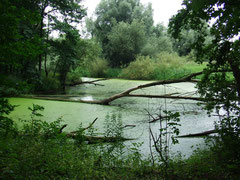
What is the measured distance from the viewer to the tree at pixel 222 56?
132cm

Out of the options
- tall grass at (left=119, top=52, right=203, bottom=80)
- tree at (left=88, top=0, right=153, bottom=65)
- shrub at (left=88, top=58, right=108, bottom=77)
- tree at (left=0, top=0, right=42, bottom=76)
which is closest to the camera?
tree at (left=0, top=0, right=42, bottom=76)

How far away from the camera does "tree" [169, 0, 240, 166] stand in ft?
4.33

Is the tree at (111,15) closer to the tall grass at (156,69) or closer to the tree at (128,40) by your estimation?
the tree at (128,40)

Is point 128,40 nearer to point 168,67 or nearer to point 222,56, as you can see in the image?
point 168,67

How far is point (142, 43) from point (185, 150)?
713 inches

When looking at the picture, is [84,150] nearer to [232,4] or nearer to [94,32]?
[232,4]

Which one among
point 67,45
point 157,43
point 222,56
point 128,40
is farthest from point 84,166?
point 157,43

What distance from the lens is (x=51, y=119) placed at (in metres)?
4.29

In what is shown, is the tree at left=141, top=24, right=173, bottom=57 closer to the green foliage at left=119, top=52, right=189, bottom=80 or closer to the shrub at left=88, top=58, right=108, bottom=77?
the shrub at left=88, top=58, right=108, bottom=77

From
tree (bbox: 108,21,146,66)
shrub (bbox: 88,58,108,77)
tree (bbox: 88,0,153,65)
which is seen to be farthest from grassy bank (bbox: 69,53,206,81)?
tree (bbox: 88,0,153,65)

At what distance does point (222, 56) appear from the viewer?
2.12 metres

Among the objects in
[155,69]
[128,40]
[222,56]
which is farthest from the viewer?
[128,40]

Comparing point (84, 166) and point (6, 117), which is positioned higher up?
point (6, 117)

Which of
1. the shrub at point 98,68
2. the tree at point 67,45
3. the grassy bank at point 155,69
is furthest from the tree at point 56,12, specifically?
the shrub at point 98,68
